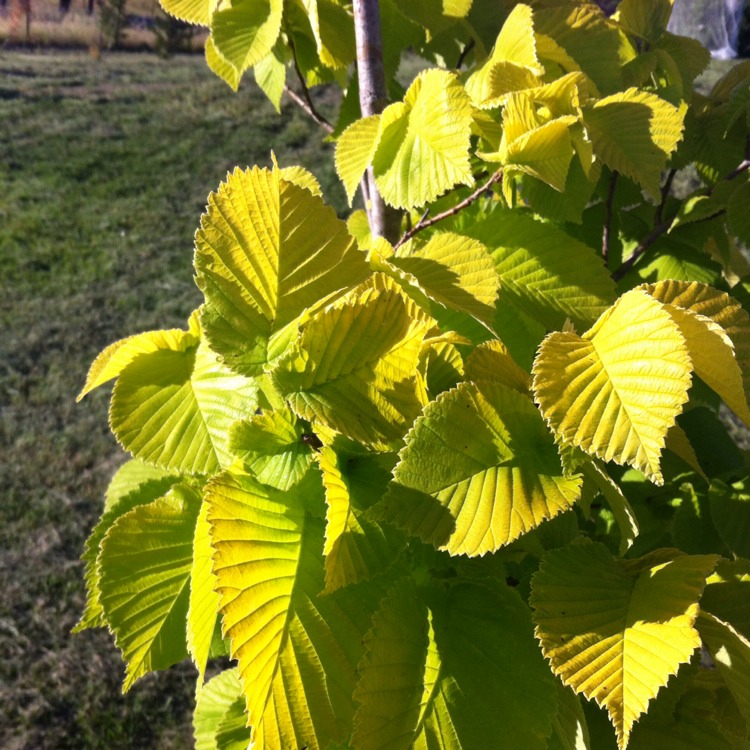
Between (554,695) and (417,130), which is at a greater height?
(417,130)

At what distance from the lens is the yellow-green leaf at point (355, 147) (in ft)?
3.07

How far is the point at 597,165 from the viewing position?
0.89 metres

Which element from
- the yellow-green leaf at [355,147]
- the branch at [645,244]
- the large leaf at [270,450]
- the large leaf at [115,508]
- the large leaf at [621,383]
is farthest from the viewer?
the branch at [645,244]

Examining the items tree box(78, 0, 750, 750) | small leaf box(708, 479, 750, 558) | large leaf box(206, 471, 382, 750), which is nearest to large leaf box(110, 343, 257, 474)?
tree box(78, 0, 750, 750)

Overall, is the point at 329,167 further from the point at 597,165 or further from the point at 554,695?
the point at 554,695

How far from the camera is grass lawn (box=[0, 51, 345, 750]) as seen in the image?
7.10 feet

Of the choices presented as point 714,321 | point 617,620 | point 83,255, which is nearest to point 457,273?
point 714,321

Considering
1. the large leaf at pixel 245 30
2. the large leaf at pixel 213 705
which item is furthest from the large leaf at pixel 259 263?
the large leaf at pixel 213 705

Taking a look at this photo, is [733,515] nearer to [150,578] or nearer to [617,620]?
[617,620]

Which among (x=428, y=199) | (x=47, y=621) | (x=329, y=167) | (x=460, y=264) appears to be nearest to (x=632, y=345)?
(x=460, y=264)

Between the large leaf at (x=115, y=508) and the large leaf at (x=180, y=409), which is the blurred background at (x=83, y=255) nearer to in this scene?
the large leaf at (x=115, y=508)

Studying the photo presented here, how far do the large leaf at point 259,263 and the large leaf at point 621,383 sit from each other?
23cm

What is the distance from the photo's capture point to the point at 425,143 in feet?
2.79

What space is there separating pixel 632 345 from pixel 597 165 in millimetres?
426
